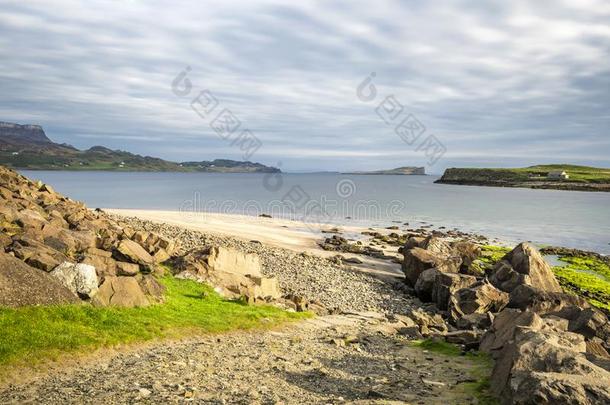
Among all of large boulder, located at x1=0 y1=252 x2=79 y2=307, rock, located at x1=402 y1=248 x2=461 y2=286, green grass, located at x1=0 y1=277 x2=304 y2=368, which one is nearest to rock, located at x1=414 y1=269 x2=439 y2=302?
rock, located at x1=402 y1=248 x2=461 y2=286

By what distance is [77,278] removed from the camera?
2050cm

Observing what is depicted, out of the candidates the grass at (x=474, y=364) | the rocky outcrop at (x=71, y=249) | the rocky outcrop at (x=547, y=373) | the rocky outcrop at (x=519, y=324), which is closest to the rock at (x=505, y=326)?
the rocky outcrop at (x=519, y=324)

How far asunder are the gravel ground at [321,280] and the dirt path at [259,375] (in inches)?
461

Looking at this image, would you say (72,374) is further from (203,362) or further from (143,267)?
(143,267)

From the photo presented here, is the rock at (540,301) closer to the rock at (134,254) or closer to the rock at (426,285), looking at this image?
the rock at (426,285)

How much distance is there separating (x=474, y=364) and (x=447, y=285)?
1637cm

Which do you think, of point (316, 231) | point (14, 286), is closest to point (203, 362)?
point (14, 286)

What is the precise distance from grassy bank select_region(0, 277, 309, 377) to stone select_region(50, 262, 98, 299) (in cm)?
94

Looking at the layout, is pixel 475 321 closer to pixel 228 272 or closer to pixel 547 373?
pixel 228 272

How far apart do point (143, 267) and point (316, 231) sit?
170 feet

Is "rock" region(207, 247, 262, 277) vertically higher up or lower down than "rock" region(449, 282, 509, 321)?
higher up

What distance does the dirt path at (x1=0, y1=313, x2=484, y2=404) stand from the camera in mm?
13969

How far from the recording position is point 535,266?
40.7 meters

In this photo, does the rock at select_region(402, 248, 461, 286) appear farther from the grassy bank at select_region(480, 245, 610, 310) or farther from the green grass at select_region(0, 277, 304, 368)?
the green grass at select_region(0, 277, 304, 368)
